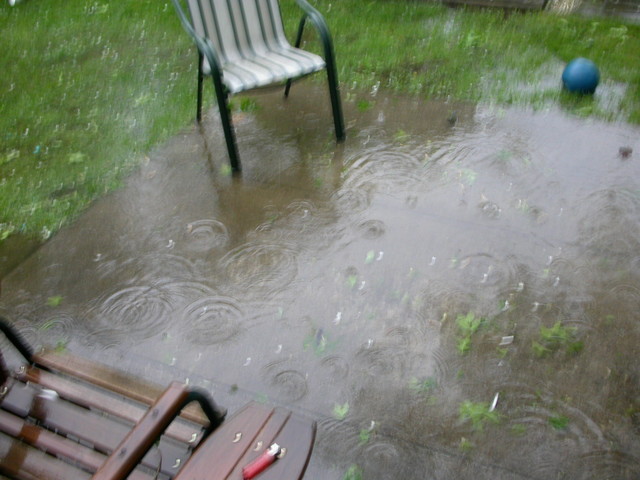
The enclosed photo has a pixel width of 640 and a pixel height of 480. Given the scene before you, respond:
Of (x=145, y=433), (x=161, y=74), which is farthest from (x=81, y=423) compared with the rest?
(x=161, y=74)

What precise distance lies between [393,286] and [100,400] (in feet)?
4.91

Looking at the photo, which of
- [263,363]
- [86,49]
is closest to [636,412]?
[263,363]

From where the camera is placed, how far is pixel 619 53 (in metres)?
4.73

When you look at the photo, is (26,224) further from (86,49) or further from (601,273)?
(601,273)

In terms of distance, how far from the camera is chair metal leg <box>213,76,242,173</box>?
137 inches

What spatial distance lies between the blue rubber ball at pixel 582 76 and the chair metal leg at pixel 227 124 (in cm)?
246

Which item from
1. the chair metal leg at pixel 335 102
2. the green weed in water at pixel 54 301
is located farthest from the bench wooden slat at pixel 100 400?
the chair metal leg at pixel 335 102

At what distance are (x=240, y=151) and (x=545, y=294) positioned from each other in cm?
222

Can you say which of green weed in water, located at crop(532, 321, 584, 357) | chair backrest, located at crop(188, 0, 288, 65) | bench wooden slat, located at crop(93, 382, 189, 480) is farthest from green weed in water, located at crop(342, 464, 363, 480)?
chair backrest, located at crop(188, 0, 288, 65)

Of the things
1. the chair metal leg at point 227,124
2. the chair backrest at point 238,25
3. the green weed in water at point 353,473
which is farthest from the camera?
the chair backrest at point 238,25

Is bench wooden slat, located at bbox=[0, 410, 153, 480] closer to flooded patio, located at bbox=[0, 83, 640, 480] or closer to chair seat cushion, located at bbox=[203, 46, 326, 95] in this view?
flooded patio, located at bbox=[0, 83, 640, 480]

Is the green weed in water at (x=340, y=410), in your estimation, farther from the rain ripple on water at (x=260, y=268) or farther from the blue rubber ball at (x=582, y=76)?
the blue rubber ball at (x=582, y=76)

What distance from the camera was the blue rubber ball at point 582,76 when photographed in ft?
13.6

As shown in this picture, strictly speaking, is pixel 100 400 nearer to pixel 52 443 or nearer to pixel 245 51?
pixel 52 443
